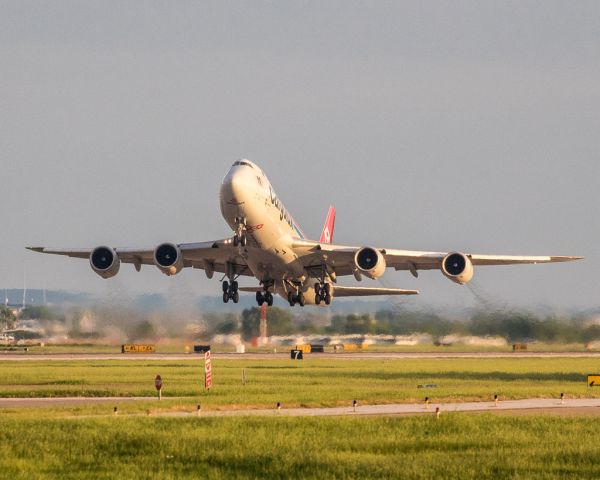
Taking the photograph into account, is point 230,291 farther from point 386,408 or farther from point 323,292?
point 386,408

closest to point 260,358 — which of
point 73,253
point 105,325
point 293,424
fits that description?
point 105,325

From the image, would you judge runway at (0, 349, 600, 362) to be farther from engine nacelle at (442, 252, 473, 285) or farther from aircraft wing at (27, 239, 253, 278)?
engine nacelle at (442, 252, 473, 285)

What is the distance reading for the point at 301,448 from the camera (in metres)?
31.8

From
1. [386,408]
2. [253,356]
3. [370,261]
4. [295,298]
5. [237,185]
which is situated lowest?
[386,408]

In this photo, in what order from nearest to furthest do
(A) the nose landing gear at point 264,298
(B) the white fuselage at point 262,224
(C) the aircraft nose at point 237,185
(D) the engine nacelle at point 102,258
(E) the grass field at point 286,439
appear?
(E) the grass field at point 286,439 → (C) the aircraft nose at point 237,185 → (B) the white fuselage at point 262,224 → (D) the engine nacelle at point 102,258 → (A) the nose landing gear at point 264,298

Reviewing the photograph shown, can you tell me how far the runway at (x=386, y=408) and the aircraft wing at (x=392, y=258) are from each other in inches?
386

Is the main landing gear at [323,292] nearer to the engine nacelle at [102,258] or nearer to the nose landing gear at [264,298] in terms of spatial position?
the nose landing gear at [264,298]

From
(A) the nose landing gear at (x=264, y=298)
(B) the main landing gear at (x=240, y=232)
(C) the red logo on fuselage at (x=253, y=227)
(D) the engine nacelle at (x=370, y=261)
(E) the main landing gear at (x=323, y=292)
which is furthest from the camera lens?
(A) the nose landing gear at (x=264, y=298)

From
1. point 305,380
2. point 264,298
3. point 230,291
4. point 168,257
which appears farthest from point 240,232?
point 305,380

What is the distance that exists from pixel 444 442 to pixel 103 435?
10.00m

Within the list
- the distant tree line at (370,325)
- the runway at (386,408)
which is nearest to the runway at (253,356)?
the distant tree line at (370,325)

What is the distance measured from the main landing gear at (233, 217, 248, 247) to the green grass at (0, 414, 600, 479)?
44.2 feet

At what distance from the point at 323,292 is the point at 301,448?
29.4 meters

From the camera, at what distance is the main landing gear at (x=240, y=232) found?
50.5 meters
